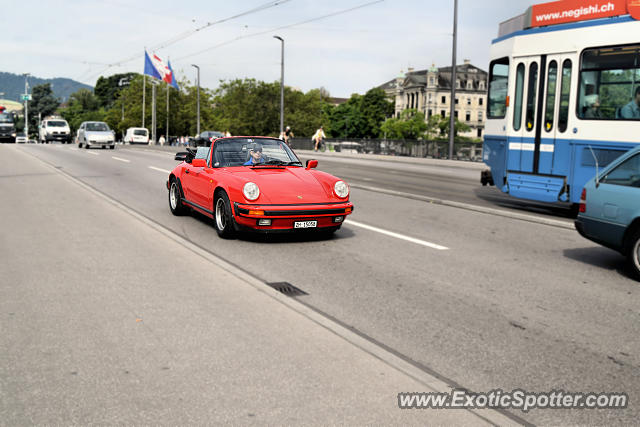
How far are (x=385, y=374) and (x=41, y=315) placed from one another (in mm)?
2942

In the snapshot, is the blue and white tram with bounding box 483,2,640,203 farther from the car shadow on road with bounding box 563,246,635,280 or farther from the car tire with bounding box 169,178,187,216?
the car tire with bounding box 169,178,187,216

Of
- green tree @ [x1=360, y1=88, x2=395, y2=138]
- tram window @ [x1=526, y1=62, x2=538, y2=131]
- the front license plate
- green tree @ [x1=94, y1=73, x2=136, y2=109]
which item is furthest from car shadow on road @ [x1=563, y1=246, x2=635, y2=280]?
green tree @ [x1=94, y1=73, x2=136, y2=109]

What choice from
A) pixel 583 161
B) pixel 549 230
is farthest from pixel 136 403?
pixel 583 161

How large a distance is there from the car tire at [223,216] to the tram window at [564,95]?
703cm

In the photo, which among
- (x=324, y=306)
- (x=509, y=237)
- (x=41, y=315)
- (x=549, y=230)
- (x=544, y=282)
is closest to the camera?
(x=41, y=315)

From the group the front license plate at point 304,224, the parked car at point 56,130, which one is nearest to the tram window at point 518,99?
the front license plate at point 304,224

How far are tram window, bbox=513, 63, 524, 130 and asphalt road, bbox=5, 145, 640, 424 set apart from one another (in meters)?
2.59

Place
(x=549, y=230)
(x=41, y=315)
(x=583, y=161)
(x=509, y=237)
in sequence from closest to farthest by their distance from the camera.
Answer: (x=41, y=315) → (x=509, y=237) → (x=549, y=230) → (x=583, y=161)

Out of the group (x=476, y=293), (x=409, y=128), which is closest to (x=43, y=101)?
(x=409, y=128)

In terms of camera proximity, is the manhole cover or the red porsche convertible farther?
the red porsche convertible

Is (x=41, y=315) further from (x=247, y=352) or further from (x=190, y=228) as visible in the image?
(x=190, y=228)

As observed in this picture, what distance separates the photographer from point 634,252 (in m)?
6.99

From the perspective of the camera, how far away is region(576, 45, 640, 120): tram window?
11.2 m

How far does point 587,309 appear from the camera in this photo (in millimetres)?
5777
